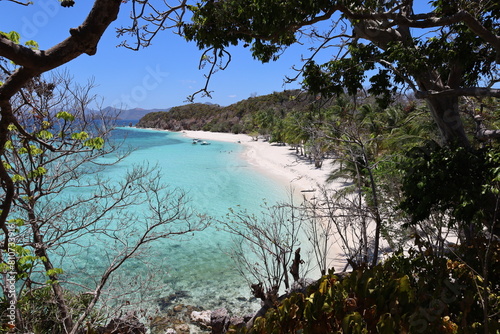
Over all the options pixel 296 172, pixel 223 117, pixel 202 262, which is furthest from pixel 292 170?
pixel 223 117

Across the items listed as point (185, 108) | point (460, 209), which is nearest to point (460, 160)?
point (460, 209)

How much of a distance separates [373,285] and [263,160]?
33899 mm

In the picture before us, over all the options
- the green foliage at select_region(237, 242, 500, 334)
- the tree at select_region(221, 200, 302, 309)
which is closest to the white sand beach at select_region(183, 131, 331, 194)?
the tree at select_region(221, 200, 302, 309)

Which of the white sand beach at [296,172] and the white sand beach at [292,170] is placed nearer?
the white sand beach at [296,172]

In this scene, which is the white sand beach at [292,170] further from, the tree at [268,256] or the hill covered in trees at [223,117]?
the hill covered in trees at [223,117]

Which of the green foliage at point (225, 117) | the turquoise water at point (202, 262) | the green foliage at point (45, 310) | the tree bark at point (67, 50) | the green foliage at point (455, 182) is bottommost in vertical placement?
the turquoise water at point (202, 262)

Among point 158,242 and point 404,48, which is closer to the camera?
point 404,48

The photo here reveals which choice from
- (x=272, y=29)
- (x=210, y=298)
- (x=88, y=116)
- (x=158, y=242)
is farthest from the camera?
(x=158, y=242)

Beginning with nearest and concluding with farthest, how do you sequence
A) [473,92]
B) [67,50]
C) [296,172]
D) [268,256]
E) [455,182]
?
[67,50]
[473,92]
[455,182]
[268,256]
[296,172]

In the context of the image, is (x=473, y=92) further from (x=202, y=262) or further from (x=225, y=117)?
(x=225, y=117)

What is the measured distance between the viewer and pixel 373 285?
326 cm

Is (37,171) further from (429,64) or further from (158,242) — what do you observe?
(158,242)

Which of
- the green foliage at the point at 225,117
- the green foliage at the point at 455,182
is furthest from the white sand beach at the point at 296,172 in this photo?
the green foliage at the point at 225,117

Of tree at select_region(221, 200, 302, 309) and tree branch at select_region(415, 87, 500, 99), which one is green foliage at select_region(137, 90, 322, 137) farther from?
tree branch at select_region(415, 87, 500, 99)
